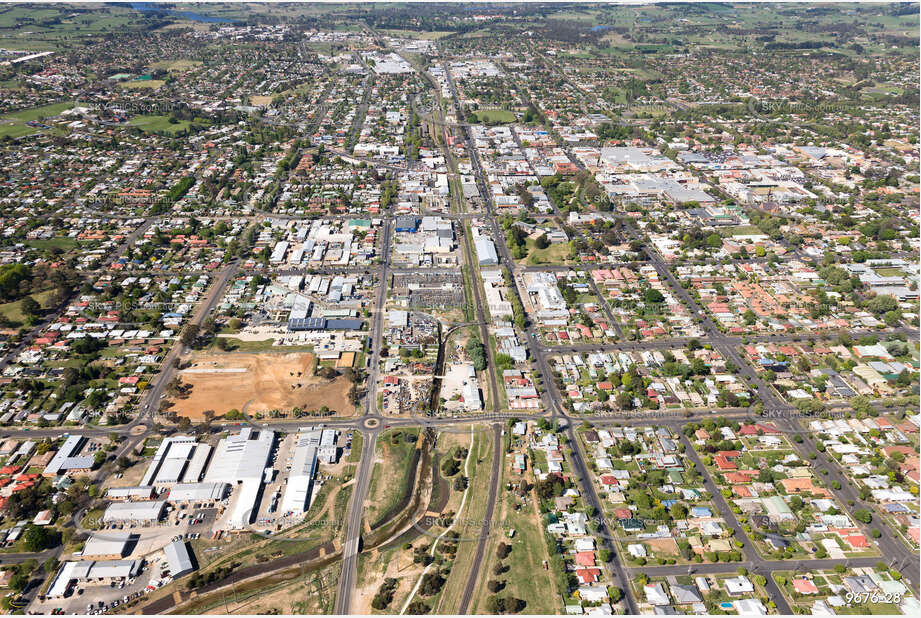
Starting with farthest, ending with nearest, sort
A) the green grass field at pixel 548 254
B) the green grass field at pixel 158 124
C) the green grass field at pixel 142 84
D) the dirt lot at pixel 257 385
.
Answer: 1. the green grass field at pixel 142 84
2. the green grass field at pixel 158 124
3. the green grass field at pixel 548 254
4. the dirt lot at pixel 257 385

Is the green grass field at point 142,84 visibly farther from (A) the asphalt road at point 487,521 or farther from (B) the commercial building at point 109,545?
(A) the asphalt road at point 487,521

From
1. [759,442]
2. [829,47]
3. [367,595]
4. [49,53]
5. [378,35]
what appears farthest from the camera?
[378,35]

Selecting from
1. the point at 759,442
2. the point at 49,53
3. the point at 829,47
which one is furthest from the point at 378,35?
the point at 759,442

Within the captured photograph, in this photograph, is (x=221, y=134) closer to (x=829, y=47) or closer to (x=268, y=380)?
(x=268, y=380)

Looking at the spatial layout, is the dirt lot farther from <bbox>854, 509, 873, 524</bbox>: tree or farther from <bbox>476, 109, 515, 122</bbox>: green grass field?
<bbox>476, 109, 515, 122</bbox>: green grass field
